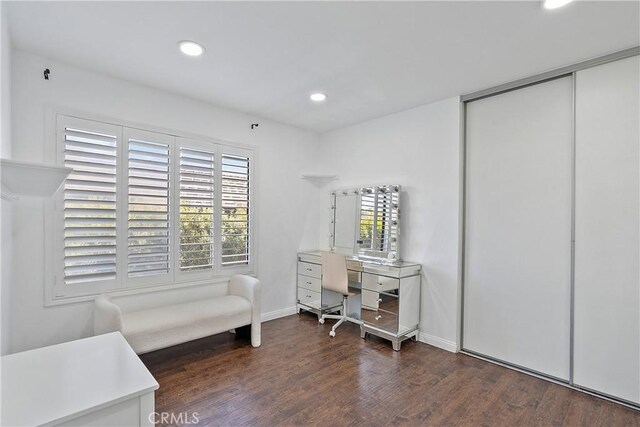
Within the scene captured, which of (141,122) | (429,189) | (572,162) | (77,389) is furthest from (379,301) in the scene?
(141,122)

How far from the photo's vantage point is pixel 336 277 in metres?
3.72

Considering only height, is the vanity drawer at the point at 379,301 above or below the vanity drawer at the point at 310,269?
below

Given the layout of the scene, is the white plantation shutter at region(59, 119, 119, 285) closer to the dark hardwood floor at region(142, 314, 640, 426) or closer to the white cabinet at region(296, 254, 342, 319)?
the dark hardwood floor at region(142, 314, 640, 426)

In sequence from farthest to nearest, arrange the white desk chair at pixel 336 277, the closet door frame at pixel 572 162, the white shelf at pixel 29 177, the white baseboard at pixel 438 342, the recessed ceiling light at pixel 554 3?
the white desk chair at pixel 336 277 < the white baseboard at pixel 438 342 < the closet door frame at pixel 572 162 < the recessed ceiling light at pixel 554 3 < the white shelf at pixel 29 177

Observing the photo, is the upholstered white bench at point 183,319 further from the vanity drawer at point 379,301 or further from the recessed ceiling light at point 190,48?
the recessed ceiling light at point 190,48

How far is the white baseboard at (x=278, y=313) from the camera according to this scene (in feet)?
13.3

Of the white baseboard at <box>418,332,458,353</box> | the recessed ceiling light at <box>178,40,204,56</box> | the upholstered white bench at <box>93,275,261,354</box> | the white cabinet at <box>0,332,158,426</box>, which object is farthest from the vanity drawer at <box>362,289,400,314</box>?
the recessed ceiling light at <box>178,40,204,56</box>

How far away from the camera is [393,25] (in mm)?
2066

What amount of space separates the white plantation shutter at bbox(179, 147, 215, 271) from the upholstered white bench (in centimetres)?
44

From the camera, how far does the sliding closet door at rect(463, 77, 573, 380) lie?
105 inches

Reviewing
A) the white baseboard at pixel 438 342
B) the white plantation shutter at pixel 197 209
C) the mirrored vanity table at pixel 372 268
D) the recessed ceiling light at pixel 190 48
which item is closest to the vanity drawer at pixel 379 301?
the mirrored vanity table at pixel 372 268

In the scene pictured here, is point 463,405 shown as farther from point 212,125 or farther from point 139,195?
point 212,125

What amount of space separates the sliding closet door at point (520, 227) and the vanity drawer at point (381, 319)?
2.40 ft

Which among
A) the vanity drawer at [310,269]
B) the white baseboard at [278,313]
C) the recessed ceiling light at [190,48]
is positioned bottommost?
the white baseboard at [278,313]
